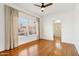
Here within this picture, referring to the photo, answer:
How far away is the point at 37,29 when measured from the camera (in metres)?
5.89

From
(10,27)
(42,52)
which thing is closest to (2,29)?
(10,27)

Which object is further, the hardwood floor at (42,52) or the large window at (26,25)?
the large window at (26,25)

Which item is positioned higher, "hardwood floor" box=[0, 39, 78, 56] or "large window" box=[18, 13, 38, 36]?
"large window" box=[18, 13, 38, 36]

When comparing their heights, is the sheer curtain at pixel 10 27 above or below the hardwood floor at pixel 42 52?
above

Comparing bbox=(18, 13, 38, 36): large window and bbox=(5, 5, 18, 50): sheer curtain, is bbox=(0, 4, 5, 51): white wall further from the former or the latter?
bbox=(18, 13, 38, 36): large window

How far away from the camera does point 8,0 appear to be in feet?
1.82

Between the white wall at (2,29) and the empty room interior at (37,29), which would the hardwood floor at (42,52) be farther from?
the white wall at (2,29)

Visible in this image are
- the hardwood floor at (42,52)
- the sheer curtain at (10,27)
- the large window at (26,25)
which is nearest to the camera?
the hardwood floor at (42,52)

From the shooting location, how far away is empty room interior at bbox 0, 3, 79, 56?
3.08 metres

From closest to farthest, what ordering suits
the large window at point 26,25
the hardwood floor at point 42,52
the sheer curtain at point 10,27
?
1. the hardwood floor at point 42,52
2. the sheer curtain at point 10,27
3. the large window at point 26,25

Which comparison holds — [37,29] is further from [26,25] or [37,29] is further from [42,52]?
[42,52]

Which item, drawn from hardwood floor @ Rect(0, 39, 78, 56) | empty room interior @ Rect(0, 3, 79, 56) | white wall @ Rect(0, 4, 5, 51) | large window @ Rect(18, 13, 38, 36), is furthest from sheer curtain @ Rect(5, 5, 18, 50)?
large window @ Rect(18, 13, 38, 36)

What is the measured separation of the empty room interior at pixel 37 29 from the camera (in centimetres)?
308

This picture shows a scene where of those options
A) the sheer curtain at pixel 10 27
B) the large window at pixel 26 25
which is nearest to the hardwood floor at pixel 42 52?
the sheer curtain at pixel 10 27
